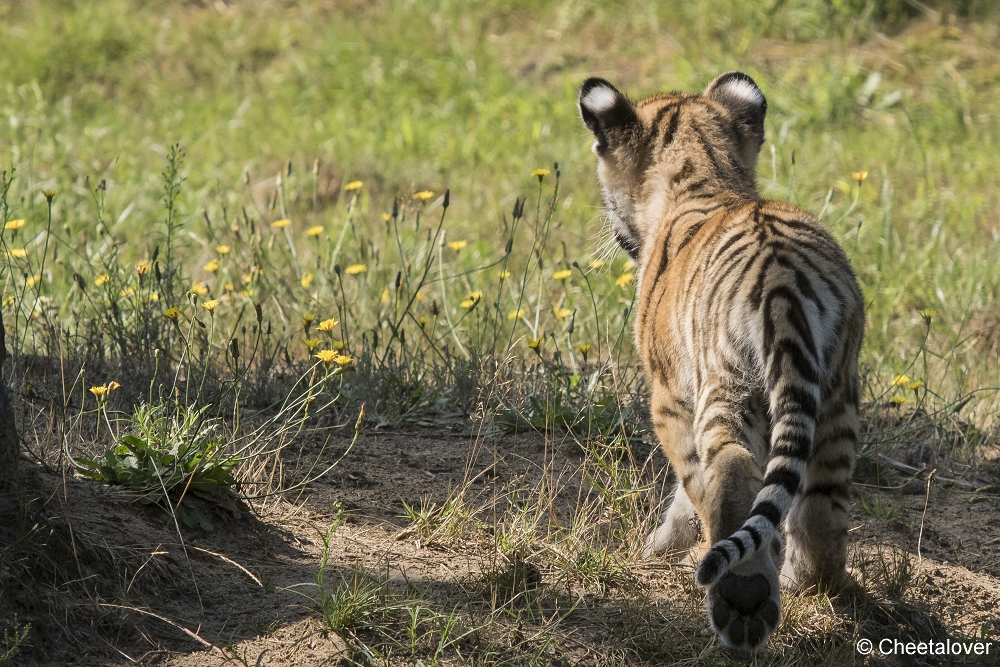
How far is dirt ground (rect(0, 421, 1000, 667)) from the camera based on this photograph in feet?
9.97

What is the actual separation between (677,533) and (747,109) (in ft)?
6.74

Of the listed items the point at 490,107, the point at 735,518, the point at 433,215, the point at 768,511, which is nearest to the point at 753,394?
the point at 735,518

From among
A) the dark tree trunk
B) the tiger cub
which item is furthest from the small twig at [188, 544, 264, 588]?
the tiger cub

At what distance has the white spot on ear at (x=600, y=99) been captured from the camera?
4859mm

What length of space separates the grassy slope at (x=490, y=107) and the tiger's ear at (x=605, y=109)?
2198mm

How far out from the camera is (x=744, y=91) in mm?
5035

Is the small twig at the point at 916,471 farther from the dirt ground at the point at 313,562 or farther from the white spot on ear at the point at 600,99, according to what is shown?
the white spot on ear at the point at 600,99

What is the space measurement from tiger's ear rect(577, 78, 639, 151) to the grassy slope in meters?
2.20

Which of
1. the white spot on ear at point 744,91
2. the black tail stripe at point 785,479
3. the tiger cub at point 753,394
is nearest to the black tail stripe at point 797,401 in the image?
the tiger cub at point 753,394

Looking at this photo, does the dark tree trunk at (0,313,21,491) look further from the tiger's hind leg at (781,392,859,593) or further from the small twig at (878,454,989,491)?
the small twig at (878,454,989,491)

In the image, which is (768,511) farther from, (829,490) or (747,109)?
(747,109)

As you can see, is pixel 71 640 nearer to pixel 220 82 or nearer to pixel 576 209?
pixel 576 209

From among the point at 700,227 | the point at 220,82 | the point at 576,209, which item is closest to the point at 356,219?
the point at 576,209

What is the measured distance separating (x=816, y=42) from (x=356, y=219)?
16.1 feet
